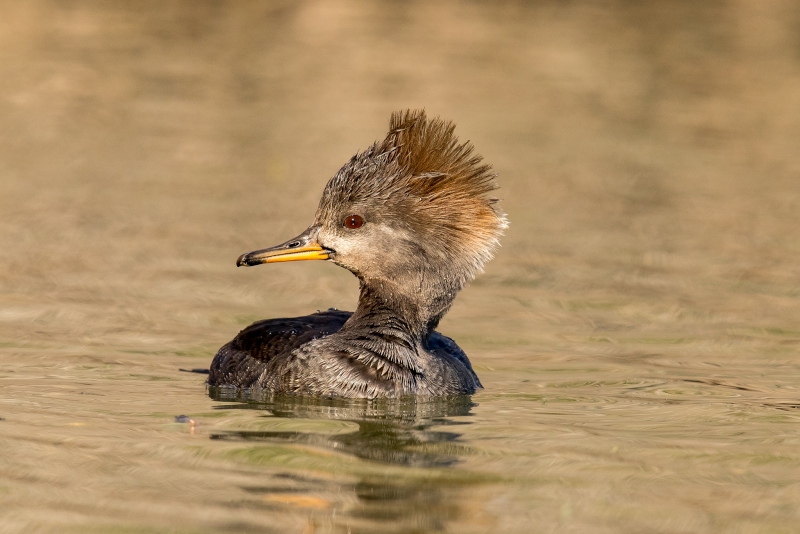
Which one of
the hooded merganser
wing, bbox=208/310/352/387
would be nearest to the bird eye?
the hooded merganser

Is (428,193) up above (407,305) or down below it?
above

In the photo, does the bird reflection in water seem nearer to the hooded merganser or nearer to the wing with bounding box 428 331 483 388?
the hooded merganser

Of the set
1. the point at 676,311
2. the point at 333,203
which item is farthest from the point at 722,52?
the point at 333,203

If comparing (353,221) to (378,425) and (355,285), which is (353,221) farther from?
(355,285)

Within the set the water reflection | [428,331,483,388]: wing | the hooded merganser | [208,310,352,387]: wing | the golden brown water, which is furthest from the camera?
[428,331,483,388]: wing

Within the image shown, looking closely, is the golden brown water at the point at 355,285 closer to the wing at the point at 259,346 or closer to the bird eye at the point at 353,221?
the wing at the point at 259,346

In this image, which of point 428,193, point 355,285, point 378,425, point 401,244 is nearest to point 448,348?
point 401,244

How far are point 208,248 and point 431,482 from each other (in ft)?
25.1

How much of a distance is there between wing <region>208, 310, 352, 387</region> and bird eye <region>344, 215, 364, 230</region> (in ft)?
2.80

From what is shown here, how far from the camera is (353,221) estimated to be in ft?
31.9

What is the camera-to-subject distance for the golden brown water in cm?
727

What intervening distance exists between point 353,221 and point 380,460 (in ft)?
7.66

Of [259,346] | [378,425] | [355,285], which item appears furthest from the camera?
[355,285]

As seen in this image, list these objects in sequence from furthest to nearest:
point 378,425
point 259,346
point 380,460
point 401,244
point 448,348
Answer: point 448,348, point 259,346, point 401,244, point 378,425, point 380,460
